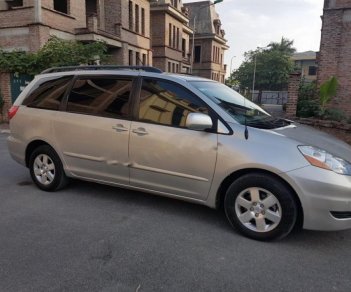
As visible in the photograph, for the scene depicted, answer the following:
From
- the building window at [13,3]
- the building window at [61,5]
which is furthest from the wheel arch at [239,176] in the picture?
the building window at [61,5]

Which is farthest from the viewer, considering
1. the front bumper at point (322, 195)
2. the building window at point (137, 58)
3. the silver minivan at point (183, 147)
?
the building window at point (137, 58)

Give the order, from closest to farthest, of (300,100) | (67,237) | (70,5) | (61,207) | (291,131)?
(67,237), (291,131), (61,207), (300,100), (70,5)

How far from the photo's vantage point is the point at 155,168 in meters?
4.14

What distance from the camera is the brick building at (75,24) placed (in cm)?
1573

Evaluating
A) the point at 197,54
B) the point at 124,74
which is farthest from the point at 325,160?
the point at 197,54

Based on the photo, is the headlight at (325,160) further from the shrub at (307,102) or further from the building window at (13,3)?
the building window at (13,3)

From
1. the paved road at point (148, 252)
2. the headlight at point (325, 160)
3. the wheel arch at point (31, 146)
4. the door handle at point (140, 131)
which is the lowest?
the paved road at point (148, 252)

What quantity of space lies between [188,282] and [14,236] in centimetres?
197

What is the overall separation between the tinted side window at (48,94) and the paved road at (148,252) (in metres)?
1.40

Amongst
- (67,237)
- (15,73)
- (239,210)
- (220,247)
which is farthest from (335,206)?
(15,73)

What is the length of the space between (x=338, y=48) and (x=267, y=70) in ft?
177

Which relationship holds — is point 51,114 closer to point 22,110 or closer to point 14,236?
point 22,110

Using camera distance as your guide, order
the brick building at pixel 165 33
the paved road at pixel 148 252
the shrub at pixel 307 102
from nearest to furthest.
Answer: the paved road at pixel 148 252 → the shrub at pixel 307 102 → the brick building at pixel 165 33

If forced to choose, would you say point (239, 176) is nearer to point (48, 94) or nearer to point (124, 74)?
point (124, 74)
